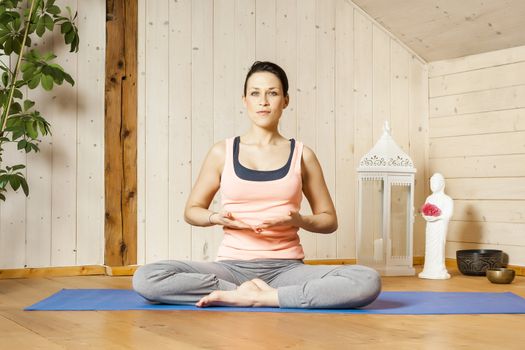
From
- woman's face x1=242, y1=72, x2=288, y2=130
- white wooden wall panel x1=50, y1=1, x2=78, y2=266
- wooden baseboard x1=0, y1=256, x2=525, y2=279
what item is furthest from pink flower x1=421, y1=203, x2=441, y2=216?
white wooden wall panel x1=50, y1=1, x2=78, y2=266

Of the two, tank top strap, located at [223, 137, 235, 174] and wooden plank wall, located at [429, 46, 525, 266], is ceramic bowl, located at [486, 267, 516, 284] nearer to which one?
wooden plank wall, located at [429, 46, 525, 266]

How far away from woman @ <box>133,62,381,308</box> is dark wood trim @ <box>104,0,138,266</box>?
1047 mm

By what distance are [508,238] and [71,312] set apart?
2.46 m

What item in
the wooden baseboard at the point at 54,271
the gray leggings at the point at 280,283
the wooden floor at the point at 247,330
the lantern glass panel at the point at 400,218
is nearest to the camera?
the wooden floor at the point at 247,330

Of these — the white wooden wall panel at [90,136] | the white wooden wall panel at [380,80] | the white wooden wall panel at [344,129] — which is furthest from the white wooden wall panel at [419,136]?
the white wooden wall panel at [90,136]

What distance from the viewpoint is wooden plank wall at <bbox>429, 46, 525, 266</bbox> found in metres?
3.86

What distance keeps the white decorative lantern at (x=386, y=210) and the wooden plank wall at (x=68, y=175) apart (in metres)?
1.30

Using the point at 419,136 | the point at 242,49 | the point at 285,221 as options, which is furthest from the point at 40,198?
the point at 419,136

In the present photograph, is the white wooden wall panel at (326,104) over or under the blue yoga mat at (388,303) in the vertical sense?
over

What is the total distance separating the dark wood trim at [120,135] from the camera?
11.7 ft

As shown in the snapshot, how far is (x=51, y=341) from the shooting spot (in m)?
1.80

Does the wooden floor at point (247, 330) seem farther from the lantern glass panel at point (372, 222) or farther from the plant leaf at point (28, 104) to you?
the lantern glass panel at point (372, 222)

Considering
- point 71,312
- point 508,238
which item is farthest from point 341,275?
point 508,238

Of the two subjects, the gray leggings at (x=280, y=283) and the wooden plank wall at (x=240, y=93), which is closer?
the gray leggings at (x=280, y=283)
